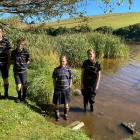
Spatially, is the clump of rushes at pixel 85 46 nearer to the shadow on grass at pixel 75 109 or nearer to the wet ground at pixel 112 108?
the wet ground at pixel 112 108

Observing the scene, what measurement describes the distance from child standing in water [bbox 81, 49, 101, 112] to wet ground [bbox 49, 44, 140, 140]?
0.63 metres

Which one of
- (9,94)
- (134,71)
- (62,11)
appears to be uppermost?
(62,11)

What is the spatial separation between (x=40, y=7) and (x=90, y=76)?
3023mm

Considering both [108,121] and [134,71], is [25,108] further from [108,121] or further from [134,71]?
[134,71]

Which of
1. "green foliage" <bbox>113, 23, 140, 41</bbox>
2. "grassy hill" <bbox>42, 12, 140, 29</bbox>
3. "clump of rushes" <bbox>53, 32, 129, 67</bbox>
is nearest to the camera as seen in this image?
"clump of rushes" <bbox>53, 32, 129, 67</bbox>

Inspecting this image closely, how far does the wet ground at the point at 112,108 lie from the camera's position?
1207cm

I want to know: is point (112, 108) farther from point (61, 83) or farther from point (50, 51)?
point (50, 51)

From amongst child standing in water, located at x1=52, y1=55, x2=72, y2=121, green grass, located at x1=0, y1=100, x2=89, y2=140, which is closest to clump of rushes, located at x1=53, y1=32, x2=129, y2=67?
child standing in water, located at x1=52, y1=55, x2=72, y2=121

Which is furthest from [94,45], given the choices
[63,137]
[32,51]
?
[63,137]

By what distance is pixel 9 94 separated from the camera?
1407 cm

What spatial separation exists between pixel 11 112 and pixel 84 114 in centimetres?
317

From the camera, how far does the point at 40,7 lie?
11.4m

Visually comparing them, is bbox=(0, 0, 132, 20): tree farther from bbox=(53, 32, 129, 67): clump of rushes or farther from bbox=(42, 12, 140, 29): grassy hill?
bbox=(42, 12, 140, 29): grassy hill

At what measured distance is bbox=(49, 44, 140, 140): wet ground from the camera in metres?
12.1
